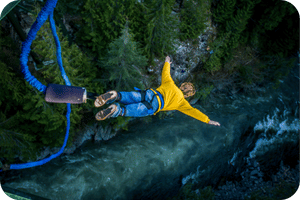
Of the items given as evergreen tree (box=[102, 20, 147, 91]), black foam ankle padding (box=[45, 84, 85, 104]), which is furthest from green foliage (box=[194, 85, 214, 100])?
black foam ankle padding (box=[45, 84, 85, 104])

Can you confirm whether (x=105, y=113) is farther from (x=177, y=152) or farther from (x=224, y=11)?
(x=224, y=11)

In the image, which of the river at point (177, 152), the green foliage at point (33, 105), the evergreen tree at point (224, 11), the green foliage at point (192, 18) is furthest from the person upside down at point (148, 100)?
the evergreen tree at point (224, 11)

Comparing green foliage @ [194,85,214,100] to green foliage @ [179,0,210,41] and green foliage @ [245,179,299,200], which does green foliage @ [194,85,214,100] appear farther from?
green foliage @ [245,179,299,200]

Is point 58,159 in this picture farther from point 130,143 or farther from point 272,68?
point 272,68

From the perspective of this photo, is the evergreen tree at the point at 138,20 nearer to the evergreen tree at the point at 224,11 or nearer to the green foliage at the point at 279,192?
the evergreen tree at the point at 224,11

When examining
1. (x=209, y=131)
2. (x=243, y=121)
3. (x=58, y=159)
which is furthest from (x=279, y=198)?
(x=58, y=159)
